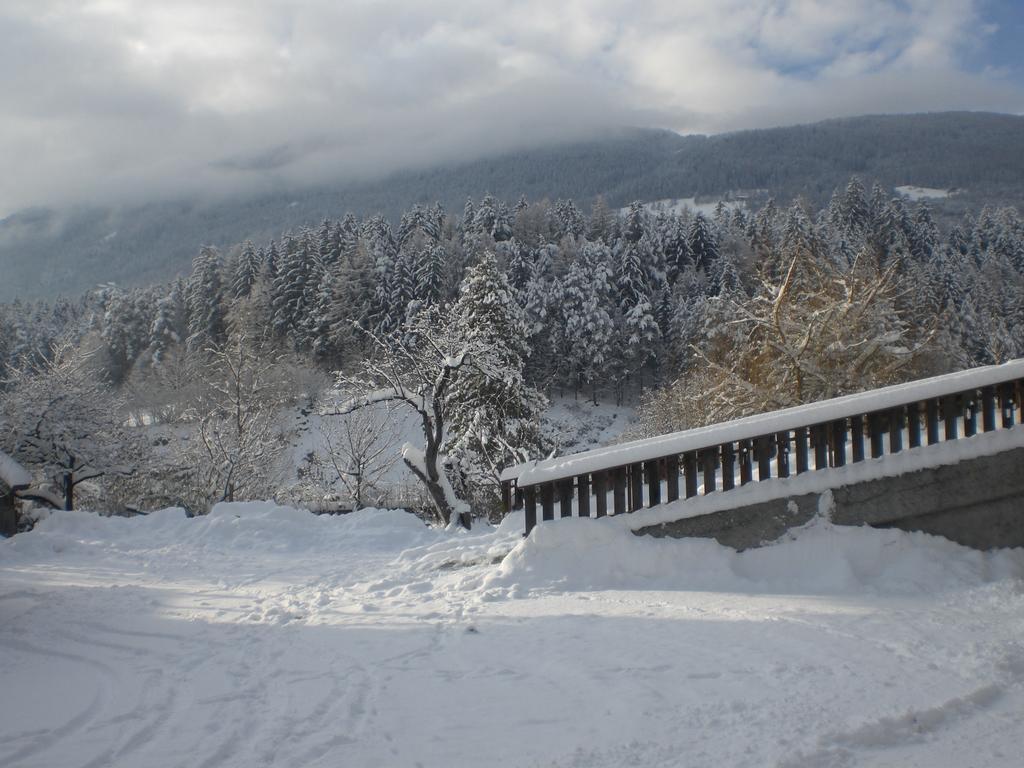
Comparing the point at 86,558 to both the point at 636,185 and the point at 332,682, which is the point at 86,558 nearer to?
the point at 332,682

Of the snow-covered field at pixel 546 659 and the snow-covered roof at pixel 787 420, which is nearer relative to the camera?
the snow-covered field at pixel 546 659

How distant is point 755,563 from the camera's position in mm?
5637

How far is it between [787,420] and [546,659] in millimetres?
3103

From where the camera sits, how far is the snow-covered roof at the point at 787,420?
5875mm

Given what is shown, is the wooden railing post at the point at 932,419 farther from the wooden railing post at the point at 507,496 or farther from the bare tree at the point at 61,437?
the bare tree at the point at 61,437

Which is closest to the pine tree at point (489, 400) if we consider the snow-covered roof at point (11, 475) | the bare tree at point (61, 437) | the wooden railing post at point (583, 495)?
the bare tree at point (61, 437)

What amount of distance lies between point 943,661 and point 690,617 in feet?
4.79

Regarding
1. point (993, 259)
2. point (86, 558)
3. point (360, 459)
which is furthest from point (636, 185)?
point (86, 558)

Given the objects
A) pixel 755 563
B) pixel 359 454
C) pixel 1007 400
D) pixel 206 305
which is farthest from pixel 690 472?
pixel 206 305

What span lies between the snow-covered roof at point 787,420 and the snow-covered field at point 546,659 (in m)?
0.56

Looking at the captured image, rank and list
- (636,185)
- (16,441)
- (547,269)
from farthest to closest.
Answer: (636,185)
(547,269)
(16,441)

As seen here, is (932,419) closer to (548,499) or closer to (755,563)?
(755,563)

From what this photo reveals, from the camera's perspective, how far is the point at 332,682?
3994 millimetres

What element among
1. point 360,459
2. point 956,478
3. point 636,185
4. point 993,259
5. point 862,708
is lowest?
point 360,459
